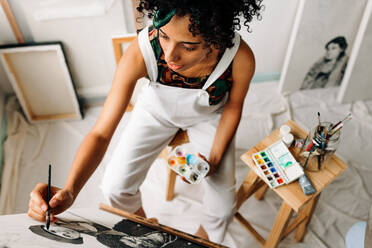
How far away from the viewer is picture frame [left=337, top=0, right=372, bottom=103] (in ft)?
5.97

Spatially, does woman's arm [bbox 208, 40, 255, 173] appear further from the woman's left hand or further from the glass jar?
the glass jar

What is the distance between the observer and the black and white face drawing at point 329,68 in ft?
6.59

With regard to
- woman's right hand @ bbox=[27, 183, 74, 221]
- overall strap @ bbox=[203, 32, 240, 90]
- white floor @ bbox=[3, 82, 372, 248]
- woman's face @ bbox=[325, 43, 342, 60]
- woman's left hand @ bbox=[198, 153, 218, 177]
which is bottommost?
white floor @ bbox=[3, 82, 372, 248]

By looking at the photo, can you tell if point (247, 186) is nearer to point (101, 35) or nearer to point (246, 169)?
point (246, 169)

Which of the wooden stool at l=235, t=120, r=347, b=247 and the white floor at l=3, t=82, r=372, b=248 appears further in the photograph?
the white floor at l=3, t=82, r=372, b=248

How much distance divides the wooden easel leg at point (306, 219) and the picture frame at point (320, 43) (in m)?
1.01

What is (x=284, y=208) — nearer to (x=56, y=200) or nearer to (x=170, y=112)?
(x=170, y=112)

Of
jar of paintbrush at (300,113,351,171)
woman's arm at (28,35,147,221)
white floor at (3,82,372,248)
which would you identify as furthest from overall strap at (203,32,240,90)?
white floor at (3,82,372,248)

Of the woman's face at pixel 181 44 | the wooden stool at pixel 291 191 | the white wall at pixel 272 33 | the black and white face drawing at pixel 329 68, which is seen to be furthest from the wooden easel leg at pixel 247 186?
the black and white face drawing at pixel 329 68

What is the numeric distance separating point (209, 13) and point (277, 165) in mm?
659

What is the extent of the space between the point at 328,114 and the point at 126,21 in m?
1.47

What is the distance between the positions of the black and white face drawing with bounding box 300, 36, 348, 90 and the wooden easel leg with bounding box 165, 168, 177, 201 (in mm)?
1231

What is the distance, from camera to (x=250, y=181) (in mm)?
1339

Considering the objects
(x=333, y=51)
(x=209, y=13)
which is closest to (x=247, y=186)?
(x=209, y=13)
